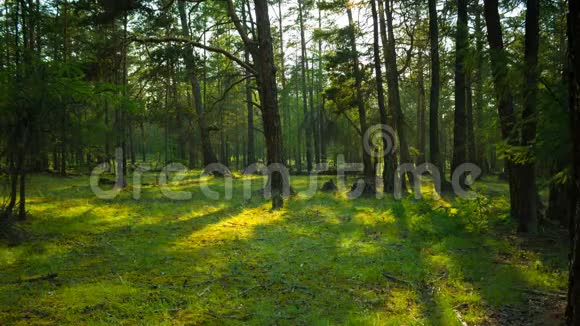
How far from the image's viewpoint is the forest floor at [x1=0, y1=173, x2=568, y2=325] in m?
4.34

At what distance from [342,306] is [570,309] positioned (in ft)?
7.73

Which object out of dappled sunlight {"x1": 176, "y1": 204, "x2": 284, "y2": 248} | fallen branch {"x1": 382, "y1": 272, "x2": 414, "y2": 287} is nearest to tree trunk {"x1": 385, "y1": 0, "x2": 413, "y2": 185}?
dappled sunlight {"x1": 176, "y1": 204, "x2": 284, "y2": 248}

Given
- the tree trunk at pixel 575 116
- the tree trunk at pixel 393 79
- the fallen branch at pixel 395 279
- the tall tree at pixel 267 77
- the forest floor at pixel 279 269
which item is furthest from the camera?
the tree trunk at pixel 393 79

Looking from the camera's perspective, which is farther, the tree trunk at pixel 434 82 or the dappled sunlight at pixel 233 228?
the tree trunk at pixel 434 82

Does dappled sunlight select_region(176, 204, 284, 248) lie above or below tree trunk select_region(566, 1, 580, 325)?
below

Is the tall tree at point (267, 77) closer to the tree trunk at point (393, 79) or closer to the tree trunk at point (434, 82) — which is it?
the tree trunk at point (393, 79)

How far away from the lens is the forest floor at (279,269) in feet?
14.3

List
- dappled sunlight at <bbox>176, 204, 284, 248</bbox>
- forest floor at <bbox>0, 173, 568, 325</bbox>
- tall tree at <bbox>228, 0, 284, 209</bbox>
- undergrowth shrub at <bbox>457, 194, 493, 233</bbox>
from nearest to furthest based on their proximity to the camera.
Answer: forest floor at <bbox>0, 173, 568, 325</bbox> → dappled sunlight at <bbox>176, 204, 284, 248</bbox> → undergrowth shrub at <bbox>457, 194, 493, 233</bbox> → tall tree at <bbox>228, 0, 284, 209</bbox>

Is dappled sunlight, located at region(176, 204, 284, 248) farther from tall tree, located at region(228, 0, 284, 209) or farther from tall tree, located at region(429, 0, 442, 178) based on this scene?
tall tree, located at region(429, 0, 442, 178)

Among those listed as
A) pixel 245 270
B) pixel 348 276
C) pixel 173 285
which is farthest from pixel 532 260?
pixel 173 285

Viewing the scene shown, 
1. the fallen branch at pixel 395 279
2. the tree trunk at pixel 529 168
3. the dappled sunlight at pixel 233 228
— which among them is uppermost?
the tree trunk at pixel 529 168

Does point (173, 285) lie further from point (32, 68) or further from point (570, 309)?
point (32, 68)

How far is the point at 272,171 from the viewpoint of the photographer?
40.9 feet

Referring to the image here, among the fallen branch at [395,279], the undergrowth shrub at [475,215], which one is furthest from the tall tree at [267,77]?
the fallen branch at [395,279]
